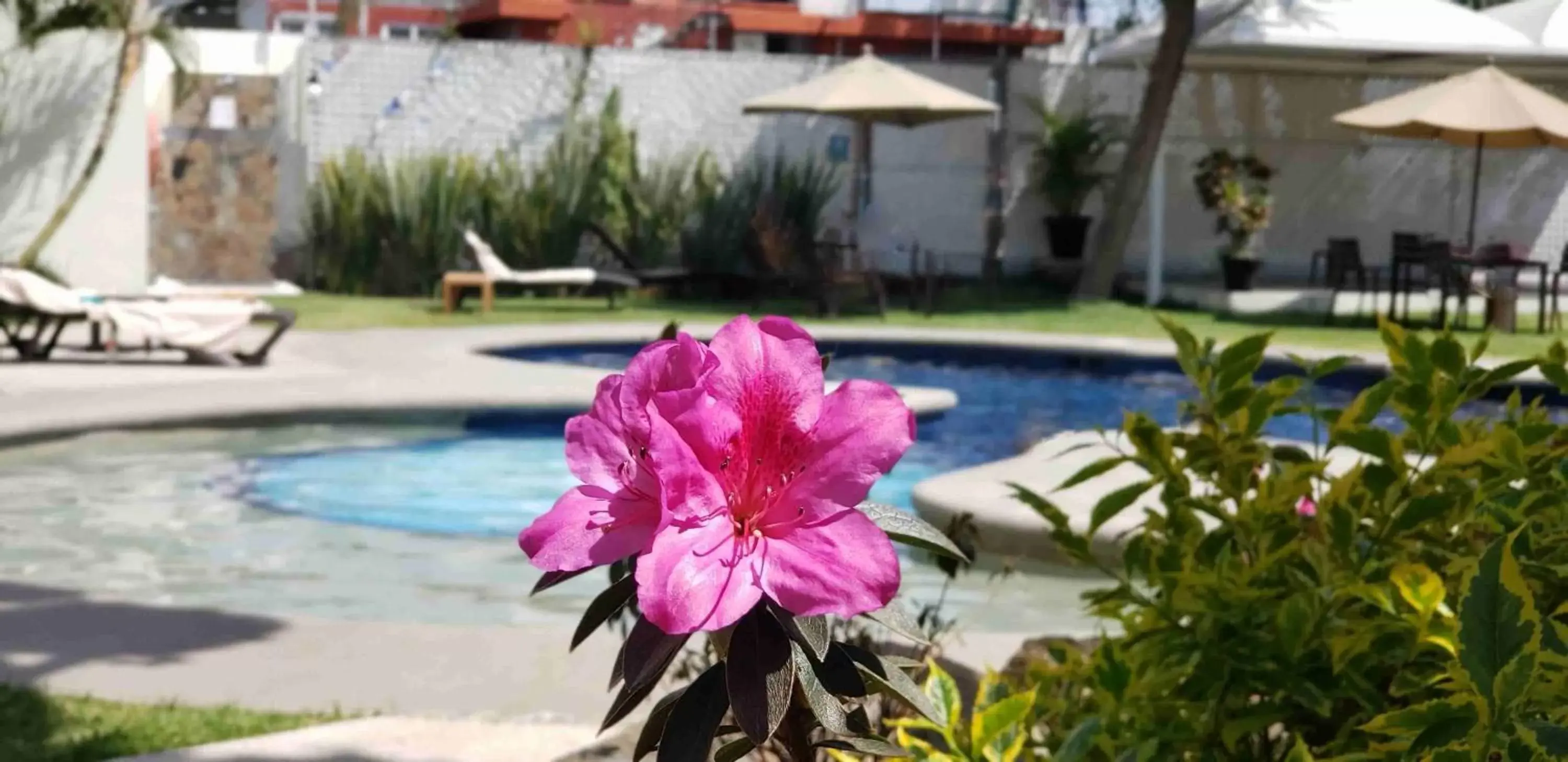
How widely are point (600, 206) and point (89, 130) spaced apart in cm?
485

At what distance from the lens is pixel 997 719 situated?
1.26m

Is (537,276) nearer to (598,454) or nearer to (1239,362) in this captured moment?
(1239,362)

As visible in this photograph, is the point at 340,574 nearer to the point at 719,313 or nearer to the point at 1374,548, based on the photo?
the point at 1374,548

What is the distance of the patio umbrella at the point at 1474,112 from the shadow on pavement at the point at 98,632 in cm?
1181

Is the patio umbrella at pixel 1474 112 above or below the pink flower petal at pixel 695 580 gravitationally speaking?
above

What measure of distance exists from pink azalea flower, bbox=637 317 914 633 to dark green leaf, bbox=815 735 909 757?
0.43 ft

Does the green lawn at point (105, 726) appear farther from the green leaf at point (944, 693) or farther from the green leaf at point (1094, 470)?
the green leaf at point (944, 693)

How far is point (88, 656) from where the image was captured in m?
4.24

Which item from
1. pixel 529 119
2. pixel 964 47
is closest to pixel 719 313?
pixel 529 119

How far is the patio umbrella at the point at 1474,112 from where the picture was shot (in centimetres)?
1409

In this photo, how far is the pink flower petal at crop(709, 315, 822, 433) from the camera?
962 millimetres

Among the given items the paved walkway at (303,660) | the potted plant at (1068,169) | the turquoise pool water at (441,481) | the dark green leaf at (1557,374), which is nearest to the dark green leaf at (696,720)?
the dark green leaf at (1557,374)

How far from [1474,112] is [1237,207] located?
3539 millimetres

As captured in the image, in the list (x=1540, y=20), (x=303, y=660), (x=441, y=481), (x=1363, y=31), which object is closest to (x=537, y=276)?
(x=441, y=481)
